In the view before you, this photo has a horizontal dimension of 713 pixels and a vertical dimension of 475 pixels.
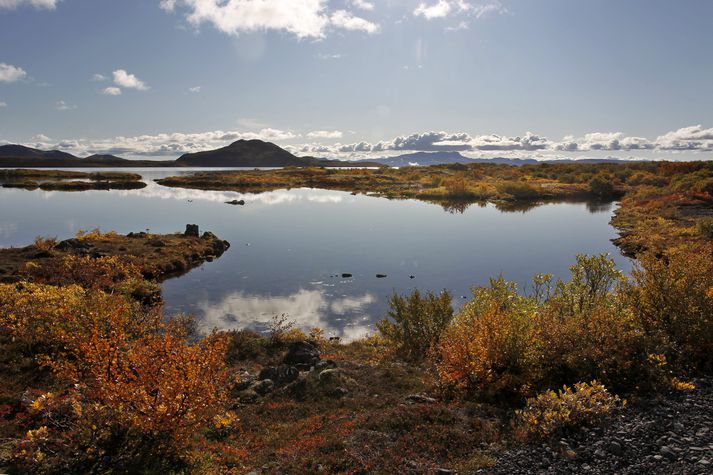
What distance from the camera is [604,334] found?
530 inches

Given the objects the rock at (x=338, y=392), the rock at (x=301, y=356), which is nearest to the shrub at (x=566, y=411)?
the rock at (x=338, y=392)

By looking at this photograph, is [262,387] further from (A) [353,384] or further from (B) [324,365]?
(A) [353,384]

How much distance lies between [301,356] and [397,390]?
5.25 meters

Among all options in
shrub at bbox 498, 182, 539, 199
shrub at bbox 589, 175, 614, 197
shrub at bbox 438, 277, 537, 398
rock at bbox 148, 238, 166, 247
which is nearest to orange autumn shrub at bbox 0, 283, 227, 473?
shrub at bbox 438, 277, 537, 398

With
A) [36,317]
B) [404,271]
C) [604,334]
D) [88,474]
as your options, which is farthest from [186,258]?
[604,334]

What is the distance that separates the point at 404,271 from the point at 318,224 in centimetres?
2692

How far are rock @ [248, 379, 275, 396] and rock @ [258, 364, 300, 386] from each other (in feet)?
1.10

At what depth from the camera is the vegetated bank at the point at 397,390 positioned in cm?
964

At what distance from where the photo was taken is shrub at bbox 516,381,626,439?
34.4 ft

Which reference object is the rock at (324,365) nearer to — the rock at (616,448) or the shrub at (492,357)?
the shrub at (492,357)

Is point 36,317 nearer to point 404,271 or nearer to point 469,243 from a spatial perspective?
point 404,271

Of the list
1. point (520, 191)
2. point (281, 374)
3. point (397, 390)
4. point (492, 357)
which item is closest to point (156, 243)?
point (281, 374)

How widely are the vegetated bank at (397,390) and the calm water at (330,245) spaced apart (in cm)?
741

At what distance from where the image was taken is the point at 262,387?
53.8 ft
